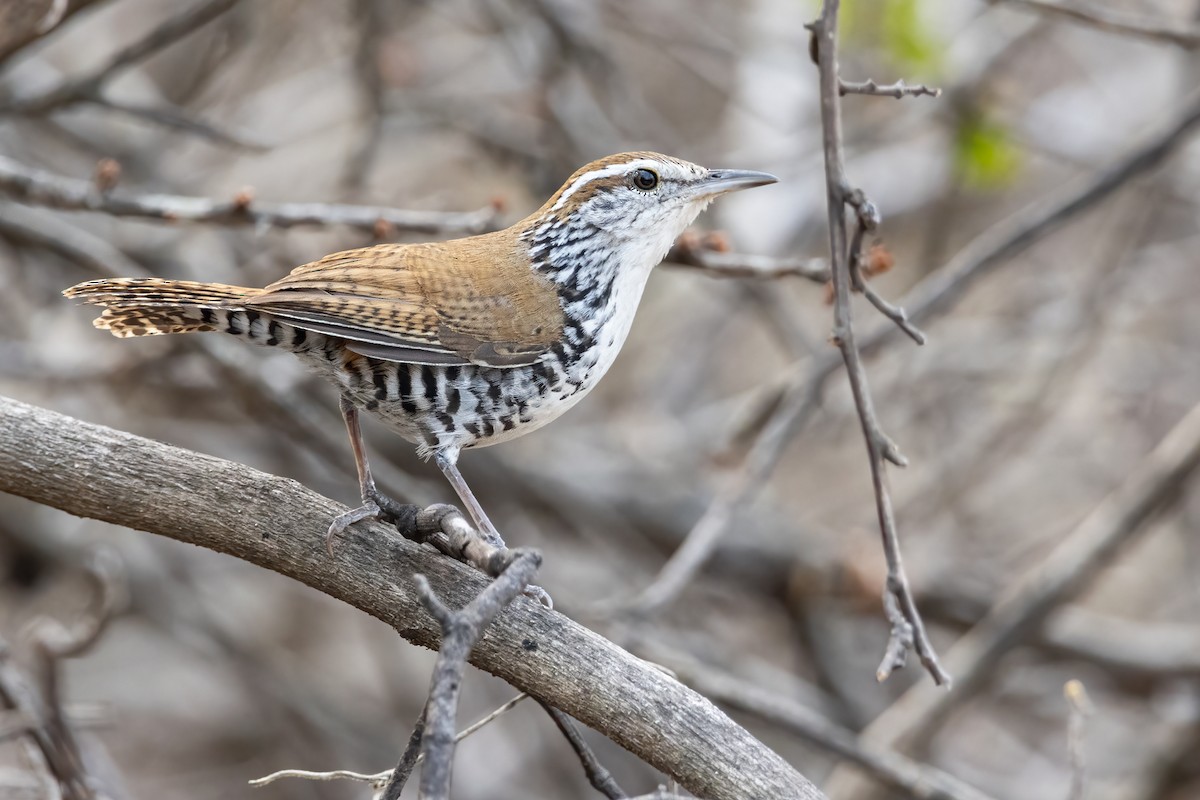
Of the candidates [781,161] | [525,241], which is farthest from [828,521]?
[525,241]

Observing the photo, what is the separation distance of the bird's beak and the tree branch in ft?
4.45

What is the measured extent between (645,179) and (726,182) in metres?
0.23

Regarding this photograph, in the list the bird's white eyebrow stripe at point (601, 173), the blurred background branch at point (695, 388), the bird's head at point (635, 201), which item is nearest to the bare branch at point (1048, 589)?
the blurred background branch at point (695, 388)

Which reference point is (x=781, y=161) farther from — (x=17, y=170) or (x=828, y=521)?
(x=17, y=170)

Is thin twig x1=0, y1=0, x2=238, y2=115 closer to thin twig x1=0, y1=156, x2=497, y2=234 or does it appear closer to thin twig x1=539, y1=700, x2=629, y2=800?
thin twig x1=0, y1=156, x2=497, y2=234

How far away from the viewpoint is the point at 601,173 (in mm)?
3562

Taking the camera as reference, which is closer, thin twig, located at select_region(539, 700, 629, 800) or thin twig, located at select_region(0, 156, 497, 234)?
thin twig, located at select_region(539, 700, 629, 800)

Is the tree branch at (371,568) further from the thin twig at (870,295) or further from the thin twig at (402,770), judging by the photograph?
the thin twig at (870,295)

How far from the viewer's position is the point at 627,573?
657 centimetres

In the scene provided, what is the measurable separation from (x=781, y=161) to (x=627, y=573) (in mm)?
2228

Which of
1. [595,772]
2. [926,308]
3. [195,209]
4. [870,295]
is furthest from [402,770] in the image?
[926,308]

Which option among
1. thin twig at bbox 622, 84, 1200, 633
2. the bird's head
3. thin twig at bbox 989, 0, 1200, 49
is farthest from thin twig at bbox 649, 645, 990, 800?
thin twig at bbox 989, 0, 1200, 49

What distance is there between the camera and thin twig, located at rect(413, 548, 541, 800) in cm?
180

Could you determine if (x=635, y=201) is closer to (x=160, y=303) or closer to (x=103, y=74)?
(x=160, y=303)
